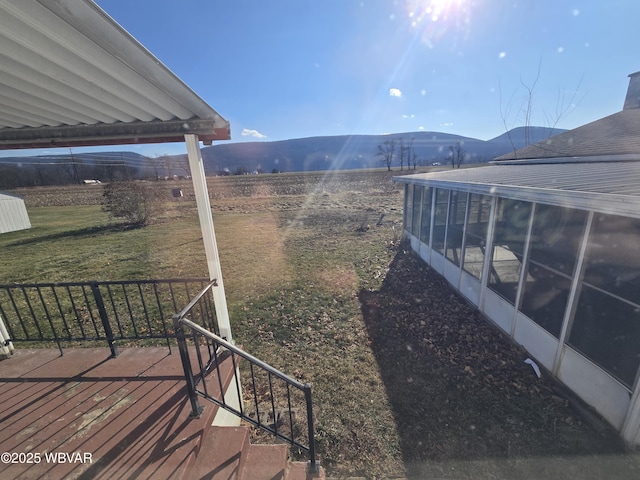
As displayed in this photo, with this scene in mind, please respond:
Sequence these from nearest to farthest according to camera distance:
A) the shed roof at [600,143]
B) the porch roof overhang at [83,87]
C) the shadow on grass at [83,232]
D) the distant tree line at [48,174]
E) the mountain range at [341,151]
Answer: the porch roof overhang at [83,87] < the shed roof at [600,143] < the shadow on grass at [83,232] < the distant tree line at [48,174] < the mountain range at [341,151]

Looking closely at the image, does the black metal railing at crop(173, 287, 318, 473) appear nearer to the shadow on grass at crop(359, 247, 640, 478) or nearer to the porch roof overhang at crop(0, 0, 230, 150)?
the shadow on grass at crop(359, 247, 640, 478)

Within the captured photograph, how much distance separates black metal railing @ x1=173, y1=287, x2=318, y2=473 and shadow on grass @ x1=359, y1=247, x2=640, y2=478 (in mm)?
1310

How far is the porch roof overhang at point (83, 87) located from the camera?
58.4 inches

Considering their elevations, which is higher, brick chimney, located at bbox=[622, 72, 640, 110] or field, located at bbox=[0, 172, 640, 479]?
brick chimney, located at bbox=[622, 72, 640, 110]

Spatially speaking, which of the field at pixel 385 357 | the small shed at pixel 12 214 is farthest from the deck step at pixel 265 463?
the small shed at pixel 12 214

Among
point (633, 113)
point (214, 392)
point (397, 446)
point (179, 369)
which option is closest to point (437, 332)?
point (397, 446)

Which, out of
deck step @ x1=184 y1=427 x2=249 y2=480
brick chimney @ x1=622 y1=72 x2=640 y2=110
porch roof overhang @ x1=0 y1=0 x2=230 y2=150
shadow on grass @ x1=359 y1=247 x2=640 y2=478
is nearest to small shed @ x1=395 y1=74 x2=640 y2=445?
shadow on grass @ x1=359 y1=247 x2=640 y2=478

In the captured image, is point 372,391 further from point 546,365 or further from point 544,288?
point 544,288

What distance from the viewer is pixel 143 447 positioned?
2.34 m

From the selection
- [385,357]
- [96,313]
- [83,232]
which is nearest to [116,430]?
[385,357]

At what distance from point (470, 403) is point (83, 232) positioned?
19007 millimetres

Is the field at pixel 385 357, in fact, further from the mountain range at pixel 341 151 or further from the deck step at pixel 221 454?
the mountain range at pixel 341 151

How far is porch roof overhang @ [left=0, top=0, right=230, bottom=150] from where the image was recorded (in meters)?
1.48

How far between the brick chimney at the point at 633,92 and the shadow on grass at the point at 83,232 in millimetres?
25599
